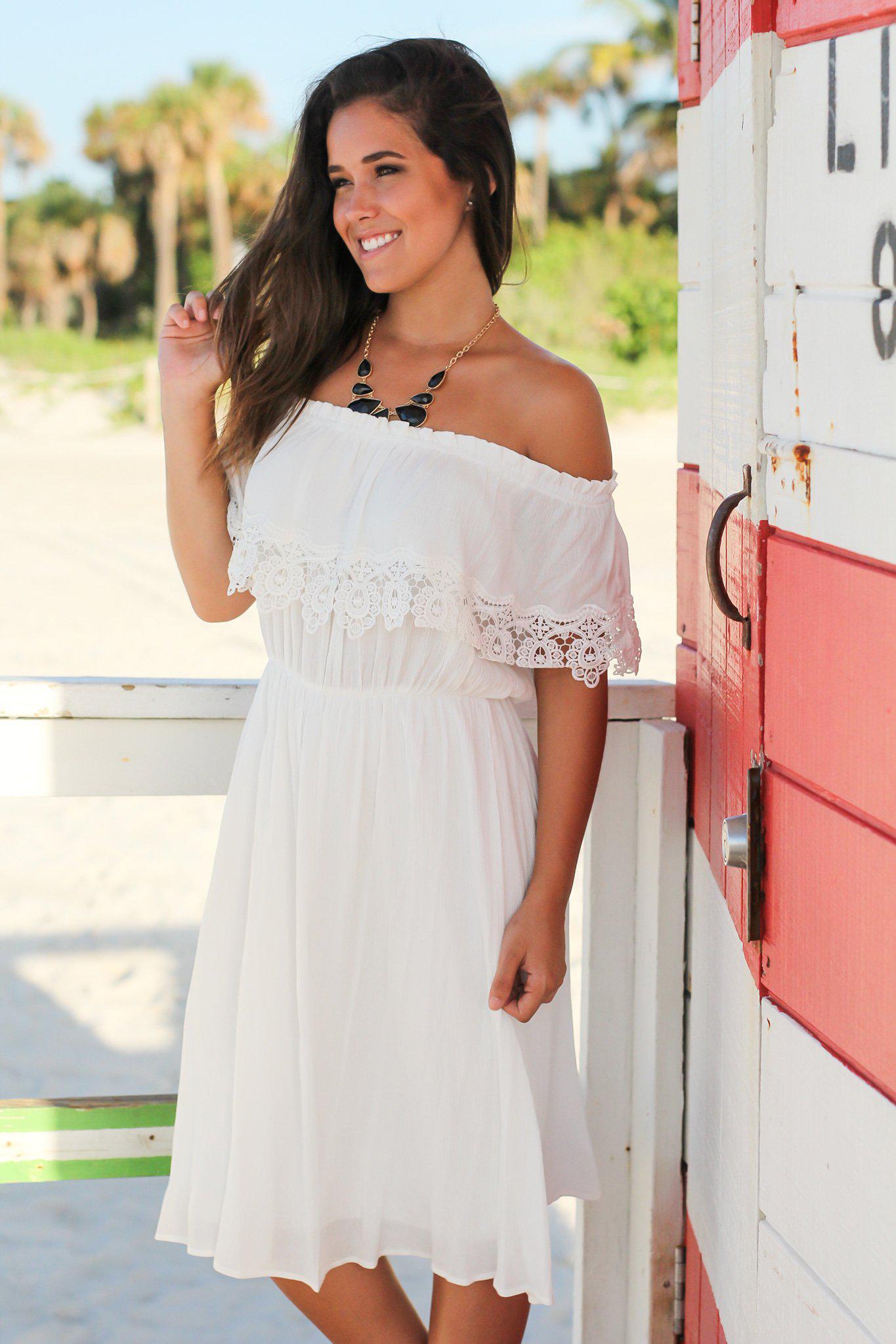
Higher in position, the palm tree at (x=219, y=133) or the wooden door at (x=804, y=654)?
the palm tree at (x=219, y=133)

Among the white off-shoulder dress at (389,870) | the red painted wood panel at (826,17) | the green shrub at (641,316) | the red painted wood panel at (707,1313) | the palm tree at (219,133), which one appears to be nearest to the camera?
the red painted wood panel at (826,17)

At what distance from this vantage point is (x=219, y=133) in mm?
27500

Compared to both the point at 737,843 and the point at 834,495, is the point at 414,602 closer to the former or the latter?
the point at 737,843

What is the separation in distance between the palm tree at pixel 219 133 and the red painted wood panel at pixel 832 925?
26660 mm

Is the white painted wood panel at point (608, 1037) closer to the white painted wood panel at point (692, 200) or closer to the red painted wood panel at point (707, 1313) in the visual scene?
the red painted wood panel at point (707, 1313)

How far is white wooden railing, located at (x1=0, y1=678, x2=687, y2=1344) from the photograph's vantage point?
1843mm

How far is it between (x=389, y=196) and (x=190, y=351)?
32cm

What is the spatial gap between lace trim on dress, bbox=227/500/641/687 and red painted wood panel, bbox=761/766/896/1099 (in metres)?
0.33

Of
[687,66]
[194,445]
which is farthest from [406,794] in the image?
[687,66]

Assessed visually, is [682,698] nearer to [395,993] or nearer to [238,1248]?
[395,993]

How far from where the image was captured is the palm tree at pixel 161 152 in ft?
89.0

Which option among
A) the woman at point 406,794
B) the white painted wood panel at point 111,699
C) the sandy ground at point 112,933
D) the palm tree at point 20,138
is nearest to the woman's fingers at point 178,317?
the woman at point 406,794

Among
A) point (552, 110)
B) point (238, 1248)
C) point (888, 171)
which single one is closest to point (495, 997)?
point (238, 1248)

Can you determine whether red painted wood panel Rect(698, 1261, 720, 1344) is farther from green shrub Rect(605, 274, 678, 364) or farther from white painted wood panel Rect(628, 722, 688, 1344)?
green shrub Rect(605, 274, 678, 364)
